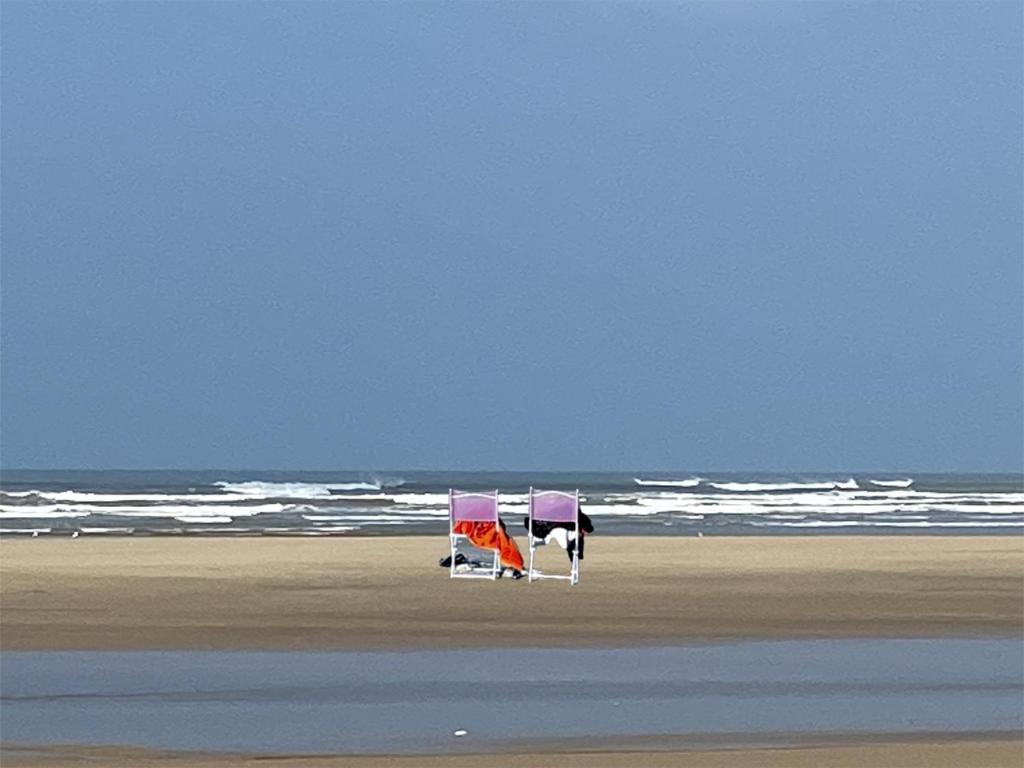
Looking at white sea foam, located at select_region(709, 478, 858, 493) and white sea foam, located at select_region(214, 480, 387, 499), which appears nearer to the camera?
white sea foam, located at select_region(214, 480, 387, 499)

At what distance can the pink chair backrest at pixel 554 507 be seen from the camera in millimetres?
16344

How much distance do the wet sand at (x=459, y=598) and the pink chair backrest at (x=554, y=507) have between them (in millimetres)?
646

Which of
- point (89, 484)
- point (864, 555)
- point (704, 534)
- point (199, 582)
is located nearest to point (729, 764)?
point (199, 582)

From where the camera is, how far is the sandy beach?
7.87 meters

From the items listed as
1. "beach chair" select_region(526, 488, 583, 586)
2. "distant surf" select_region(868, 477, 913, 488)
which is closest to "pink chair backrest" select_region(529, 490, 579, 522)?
"beach chair" select_region(526, 488, 583, 586)

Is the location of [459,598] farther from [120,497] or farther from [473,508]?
[120,497]

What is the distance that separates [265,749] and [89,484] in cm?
5209

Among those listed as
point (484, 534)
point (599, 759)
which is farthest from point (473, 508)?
point (599, 759)

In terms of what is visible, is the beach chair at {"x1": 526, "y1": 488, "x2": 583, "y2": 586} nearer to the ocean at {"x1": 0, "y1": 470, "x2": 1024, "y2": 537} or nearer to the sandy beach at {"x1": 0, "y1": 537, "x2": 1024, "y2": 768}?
the sandy beach at {"x1": 0, "y1": 537, "x2": 1024, "y2": 768}

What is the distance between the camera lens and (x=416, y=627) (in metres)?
13.0

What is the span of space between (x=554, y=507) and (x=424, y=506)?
2350 cm

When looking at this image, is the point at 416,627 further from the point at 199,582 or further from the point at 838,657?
the point at 199,582

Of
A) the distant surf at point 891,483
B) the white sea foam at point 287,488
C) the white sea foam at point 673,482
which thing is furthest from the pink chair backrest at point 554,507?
the distant surf at point 891,483

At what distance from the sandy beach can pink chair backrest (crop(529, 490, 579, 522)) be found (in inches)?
24.9
